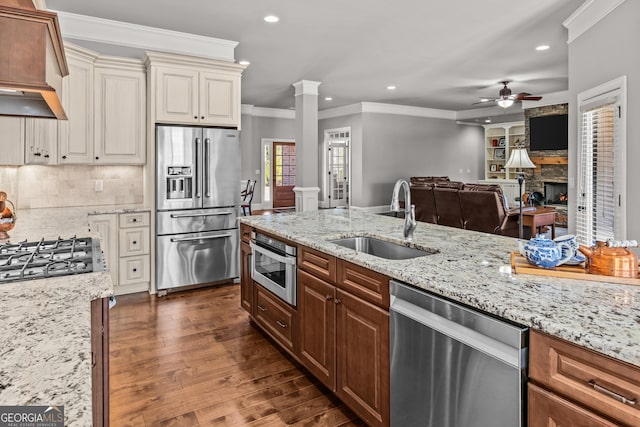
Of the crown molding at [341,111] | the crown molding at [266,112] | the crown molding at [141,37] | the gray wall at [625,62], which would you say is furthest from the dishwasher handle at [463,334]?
the crown molding at [266,112]

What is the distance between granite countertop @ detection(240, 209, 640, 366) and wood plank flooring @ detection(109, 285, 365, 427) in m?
0.87

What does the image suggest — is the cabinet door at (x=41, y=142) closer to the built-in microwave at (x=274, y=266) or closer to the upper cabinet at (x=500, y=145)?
the built-in microwave at (x=274, y=266)

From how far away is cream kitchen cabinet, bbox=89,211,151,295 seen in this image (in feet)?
13.1

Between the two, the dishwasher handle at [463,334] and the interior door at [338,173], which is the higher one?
the interior door at [338,173]

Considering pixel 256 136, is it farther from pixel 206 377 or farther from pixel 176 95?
pixel 206 377

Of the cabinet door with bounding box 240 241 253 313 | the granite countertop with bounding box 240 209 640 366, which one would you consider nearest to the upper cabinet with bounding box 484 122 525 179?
the cabinet door with bounding box 240 241 253 313

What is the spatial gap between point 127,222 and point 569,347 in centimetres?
401

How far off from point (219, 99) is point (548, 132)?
7555mm

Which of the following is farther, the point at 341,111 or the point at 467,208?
the point at 341,111

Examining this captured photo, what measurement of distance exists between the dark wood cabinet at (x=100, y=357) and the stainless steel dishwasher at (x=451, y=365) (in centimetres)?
111

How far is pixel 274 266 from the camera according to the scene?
2.80 m

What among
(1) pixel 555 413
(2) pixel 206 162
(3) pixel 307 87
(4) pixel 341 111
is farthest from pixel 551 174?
(1) pixel 555 413

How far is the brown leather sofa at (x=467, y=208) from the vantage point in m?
5.86

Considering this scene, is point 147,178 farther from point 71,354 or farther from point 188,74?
point 71,354
